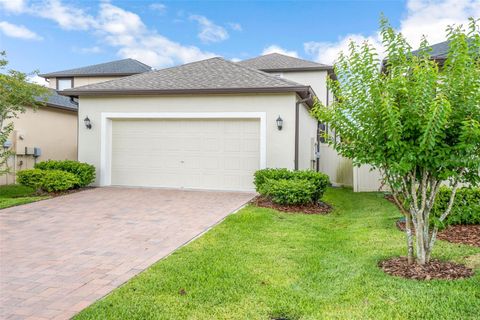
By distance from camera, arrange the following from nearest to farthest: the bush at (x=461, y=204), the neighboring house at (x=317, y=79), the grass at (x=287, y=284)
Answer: the grass at (x=287, y=284) < the bush at (x=461, y=204) < the neighboring house at (x=317, y=79)

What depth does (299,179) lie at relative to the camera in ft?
31.4

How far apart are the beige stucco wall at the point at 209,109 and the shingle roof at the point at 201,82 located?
1.03ft

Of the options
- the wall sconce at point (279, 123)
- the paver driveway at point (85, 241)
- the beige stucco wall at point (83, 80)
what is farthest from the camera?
the beige stucco wall at point (83, 80)

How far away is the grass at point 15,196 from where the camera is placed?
9.35 m

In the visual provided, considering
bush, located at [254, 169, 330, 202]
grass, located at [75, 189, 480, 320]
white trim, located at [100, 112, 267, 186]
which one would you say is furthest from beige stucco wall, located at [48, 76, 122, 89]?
→ grass, located at [75, 189, 480, 320]

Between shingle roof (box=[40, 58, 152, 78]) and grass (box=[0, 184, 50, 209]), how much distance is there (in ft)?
36.2

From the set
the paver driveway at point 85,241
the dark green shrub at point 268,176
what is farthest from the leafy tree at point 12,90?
the dark green shrub at point 268,176

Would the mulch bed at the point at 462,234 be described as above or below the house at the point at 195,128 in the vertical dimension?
below

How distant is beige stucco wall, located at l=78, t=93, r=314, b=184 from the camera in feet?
36.7

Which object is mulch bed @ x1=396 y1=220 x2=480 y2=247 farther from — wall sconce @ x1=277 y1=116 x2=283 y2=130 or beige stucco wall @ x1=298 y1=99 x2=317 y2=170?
beige stucco wall @ x1=298 y1=99 x2=317 y2=170

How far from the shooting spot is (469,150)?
3990 mm

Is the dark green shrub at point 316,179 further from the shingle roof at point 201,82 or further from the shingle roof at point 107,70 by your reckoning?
the shingle roof at point 107,70

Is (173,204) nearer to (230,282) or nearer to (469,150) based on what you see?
(230,282)

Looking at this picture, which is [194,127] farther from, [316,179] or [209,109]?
[316,179]
